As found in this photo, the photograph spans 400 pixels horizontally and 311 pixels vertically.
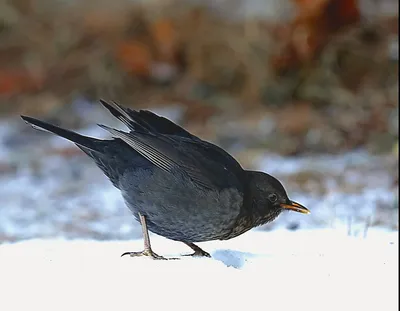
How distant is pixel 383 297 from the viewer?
306cm

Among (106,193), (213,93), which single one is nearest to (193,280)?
(106,193)

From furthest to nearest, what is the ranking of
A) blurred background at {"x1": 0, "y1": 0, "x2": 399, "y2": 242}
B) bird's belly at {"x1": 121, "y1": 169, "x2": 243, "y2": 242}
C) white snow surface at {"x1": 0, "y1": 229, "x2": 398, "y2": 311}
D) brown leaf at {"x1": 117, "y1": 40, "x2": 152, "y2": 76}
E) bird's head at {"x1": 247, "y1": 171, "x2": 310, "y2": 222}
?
Answer: brown leaf at {"x1": 117, "y1": 40, "x2": 152, "y2": 76}, blurred background at {"x1": 0, "y1": 0, "x2": 399, "y2": 242}, bird's head at {"x1": 247, "y1": 171, "x2": 310, "y2": 222}, bird's belly at {"x1": 121, "y1": 169, "x2": 243, "y2": 242}, white snow surface at {"x1": 0, "y1": 229, "x2": 398, "y2": 311}

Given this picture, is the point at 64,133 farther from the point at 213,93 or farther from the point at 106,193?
the point at 213,93

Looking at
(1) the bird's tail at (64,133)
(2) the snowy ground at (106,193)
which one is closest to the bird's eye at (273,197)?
(1) the bird's tail at (64,133)

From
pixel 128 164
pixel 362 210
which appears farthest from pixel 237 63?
pixel 128 164

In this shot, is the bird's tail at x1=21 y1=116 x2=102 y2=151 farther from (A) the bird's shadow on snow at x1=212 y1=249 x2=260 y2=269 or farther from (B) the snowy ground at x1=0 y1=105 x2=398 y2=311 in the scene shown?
(A) the bird's shadow on snow at x1=212 y1=249 x2=260 y2=269

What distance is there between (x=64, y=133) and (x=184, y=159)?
0.60 meters

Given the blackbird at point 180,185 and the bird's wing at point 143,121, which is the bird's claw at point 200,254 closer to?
the blackbird at point 180,185

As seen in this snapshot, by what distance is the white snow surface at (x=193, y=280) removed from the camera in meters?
2.89

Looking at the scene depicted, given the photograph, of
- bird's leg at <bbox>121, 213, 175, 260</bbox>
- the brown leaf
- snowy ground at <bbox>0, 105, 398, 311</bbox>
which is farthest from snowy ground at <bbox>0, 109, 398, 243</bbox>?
the brown leaf

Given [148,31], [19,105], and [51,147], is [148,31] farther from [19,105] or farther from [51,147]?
[51,147]

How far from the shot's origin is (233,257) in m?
3.60

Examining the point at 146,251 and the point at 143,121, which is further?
the point at 143,121

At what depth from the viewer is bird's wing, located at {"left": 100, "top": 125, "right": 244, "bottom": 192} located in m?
3.58
